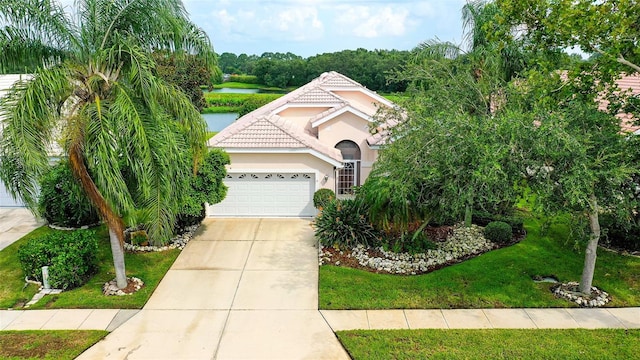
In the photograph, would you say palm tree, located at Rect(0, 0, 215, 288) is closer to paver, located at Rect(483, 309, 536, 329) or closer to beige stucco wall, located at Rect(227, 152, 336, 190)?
beige stucco wall, located at Rect(227, 152, 336, 190)

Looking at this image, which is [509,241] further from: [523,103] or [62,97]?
[62,97]

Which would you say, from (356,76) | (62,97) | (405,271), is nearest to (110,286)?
(62,97)

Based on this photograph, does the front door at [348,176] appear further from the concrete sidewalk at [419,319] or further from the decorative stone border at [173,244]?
the concrete sidewalk at [419,319]

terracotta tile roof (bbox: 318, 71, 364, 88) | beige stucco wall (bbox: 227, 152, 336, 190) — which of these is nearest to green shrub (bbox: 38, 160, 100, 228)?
beige stucco wall (bbox: 227, 152, 336, 190)

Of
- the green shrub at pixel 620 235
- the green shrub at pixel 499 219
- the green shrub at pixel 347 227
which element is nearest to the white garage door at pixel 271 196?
the green shrub at pixel 347 227

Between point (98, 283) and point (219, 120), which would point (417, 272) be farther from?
point (219, 120)
